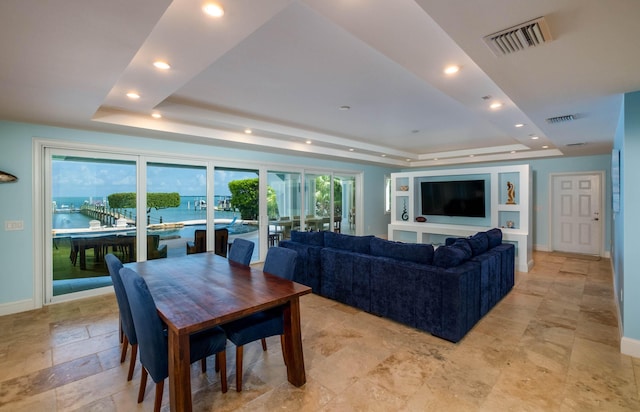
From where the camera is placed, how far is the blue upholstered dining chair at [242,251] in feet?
10.4

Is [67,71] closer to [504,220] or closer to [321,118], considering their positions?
[321,118]

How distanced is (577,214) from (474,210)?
7.52ft

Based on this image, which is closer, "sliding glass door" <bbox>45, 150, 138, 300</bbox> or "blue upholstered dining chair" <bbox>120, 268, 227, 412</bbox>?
"blue upholstered dining chair" <bbox>120, 268, 227, 412</bbox>

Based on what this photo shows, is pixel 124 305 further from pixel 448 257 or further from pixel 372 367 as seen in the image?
pixel 448 257

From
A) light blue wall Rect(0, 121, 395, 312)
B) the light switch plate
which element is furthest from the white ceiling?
the light switch plate

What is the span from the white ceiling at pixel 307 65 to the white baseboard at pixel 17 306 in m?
2.22

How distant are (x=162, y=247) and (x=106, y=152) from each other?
5.44ft

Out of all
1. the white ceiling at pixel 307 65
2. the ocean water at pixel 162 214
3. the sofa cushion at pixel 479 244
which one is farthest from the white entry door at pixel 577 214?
the ocean water at pixel 162 214

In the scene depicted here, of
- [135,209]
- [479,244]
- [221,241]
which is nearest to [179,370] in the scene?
[479,244]

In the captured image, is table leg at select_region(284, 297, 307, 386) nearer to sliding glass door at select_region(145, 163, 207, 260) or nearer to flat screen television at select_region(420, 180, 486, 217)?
sliding glass door at select_region(145, 163, 207, 260)

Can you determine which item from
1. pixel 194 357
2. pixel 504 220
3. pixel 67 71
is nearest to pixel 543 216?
pixel 504 220

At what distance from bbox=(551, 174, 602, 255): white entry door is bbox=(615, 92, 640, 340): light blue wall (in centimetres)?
516

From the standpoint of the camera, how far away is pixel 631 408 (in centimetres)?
196

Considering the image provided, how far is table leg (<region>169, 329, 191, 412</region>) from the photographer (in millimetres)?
1690
